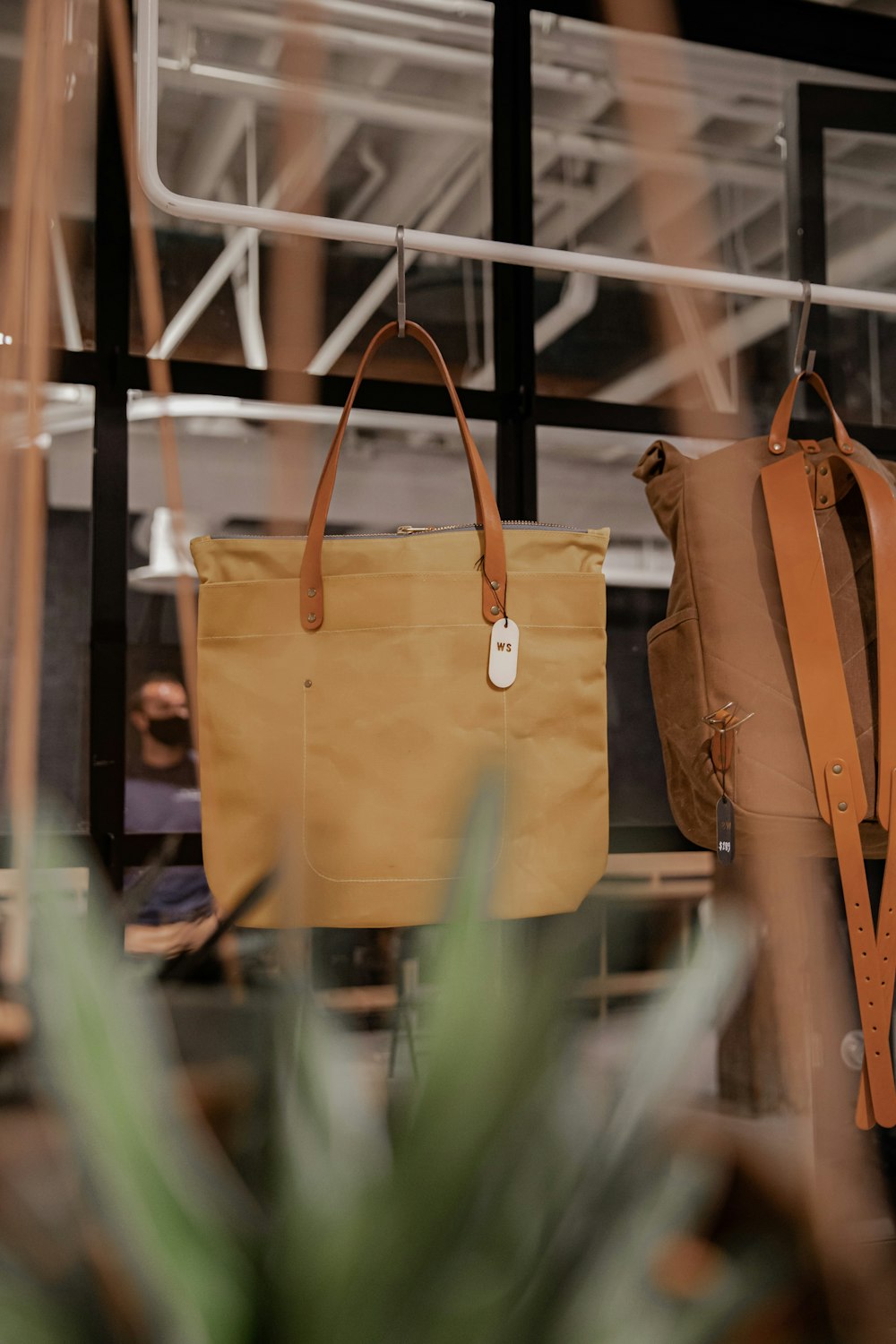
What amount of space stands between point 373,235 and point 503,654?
466 mm

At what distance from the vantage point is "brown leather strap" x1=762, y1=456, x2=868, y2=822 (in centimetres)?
129

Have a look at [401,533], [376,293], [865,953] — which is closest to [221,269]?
[376,293]

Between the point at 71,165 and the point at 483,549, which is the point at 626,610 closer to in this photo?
the point at 483,549

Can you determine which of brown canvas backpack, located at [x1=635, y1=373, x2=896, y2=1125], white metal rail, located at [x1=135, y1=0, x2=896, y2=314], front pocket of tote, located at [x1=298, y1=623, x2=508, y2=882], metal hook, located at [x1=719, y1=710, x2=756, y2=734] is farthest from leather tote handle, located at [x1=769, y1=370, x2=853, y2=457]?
front pocket of tote, located at [x1=298, y1=623, x2=508, y2=882]

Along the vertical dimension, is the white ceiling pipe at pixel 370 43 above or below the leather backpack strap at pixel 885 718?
above

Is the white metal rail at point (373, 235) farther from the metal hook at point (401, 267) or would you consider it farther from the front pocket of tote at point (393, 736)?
the front pocket of tote at point (393, 736)

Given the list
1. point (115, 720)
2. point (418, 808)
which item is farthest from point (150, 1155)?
point (115, 720)

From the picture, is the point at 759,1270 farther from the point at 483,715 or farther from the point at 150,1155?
the point at 483,715

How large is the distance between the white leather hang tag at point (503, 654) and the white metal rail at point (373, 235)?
401mm

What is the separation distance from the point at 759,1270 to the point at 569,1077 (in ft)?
0.20

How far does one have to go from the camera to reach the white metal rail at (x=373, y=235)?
3.78 ft

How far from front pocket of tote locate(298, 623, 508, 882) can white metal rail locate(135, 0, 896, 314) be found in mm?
415

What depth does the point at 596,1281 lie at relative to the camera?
0.27 metres

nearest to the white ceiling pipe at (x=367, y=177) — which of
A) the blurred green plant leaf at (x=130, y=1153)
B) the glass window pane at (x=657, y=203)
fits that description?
the glass window pane at (x=657, y=203)
